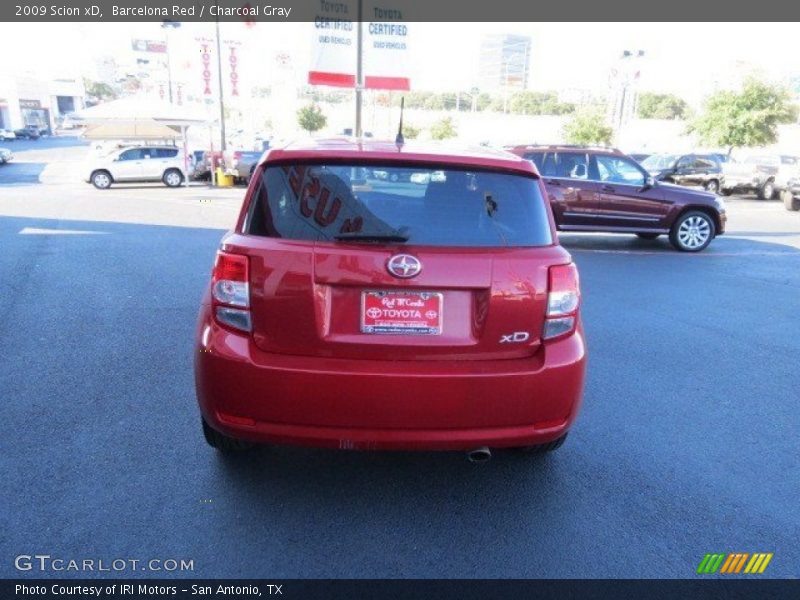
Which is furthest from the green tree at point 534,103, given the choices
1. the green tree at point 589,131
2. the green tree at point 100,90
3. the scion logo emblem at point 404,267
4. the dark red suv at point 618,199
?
the scion logo emblem at point 404,267

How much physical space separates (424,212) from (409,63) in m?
13.8

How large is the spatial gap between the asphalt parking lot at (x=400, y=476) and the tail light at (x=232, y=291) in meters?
0.94

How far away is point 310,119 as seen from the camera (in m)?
68.3

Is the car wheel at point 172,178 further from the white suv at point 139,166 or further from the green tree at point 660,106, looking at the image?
the green tree at point 660,106

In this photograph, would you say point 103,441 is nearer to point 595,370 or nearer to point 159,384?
point 159,384

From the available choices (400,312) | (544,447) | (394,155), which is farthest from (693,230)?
(400,312)

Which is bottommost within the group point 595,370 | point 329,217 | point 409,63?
point 595,370

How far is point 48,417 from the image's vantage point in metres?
3.86

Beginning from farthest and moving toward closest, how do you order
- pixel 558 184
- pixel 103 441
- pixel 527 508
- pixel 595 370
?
pixel 558 184, pixel 595 370, pixel 103 441, pixel 527 508

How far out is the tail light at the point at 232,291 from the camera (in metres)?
2.77

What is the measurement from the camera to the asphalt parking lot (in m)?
2.73

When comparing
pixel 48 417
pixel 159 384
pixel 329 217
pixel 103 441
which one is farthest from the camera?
pixel 159 384

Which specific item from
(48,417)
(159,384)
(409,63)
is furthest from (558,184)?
(48,417)
